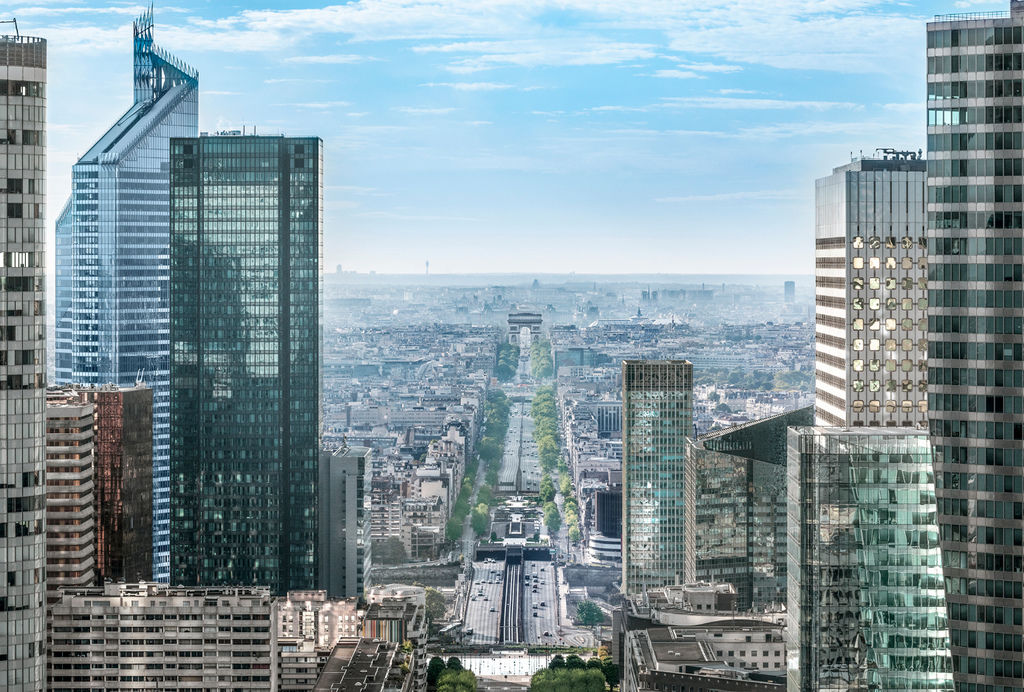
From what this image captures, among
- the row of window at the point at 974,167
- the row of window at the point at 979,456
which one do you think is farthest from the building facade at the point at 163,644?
the row of window at the point at 974,167

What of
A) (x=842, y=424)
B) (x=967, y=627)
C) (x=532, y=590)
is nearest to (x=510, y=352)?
(x=532, y=590)

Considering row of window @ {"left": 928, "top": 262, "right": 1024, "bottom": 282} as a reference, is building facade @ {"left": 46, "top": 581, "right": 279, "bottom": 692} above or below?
below

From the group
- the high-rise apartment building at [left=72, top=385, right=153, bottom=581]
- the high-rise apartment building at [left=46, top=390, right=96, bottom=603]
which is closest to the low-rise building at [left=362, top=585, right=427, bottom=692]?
the high-rise apartment building at [left=72, top=385, right=153, bottom=581]

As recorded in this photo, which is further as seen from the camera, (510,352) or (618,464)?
(510,352)

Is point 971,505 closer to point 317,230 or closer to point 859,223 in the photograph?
point 859,223

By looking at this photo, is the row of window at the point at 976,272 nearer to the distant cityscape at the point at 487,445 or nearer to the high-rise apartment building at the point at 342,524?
the distant cityscape at the point at 487,445

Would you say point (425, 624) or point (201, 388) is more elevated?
point (201, 388)

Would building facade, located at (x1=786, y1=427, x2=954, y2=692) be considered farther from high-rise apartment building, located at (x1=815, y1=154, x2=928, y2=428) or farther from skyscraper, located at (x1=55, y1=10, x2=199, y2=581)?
skyscraper, located at (x1=55, y1=10, x2=199, y2=581)
